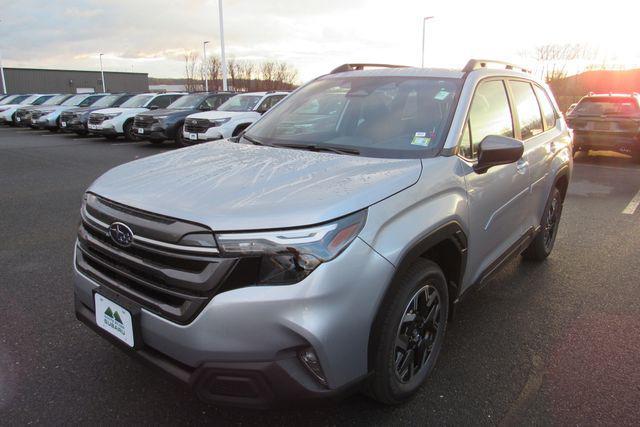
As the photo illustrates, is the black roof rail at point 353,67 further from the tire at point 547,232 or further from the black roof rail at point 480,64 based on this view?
the tire at point 547,232

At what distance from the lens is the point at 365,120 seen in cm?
329

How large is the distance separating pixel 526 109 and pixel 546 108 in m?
0.67

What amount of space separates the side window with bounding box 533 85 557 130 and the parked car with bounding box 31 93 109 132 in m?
19.6

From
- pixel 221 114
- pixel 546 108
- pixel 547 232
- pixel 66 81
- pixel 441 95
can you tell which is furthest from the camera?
pixel 66 81

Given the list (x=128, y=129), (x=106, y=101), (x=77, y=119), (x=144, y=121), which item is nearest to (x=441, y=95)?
(x=144, y=121)

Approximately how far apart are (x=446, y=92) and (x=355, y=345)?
1871 mm

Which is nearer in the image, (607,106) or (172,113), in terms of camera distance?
(607,106)

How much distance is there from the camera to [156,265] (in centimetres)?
206

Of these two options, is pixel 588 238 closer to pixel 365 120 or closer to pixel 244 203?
pixel 365 120

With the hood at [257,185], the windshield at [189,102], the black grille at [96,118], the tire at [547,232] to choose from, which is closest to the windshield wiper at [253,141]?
the hood at [257,185]

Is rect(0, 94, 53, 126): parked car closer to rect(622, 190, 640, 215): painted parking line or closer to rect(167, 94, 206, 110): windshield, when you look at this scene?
rect(167, 94, 206, 110): windshield

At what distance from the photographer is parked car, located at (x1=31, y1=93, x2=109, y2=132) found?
19578 millimetres

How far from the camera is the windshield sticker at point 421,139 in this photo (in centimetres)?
286

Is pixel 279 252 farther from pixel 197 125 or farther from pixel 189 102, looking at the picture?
pixel 189 102
